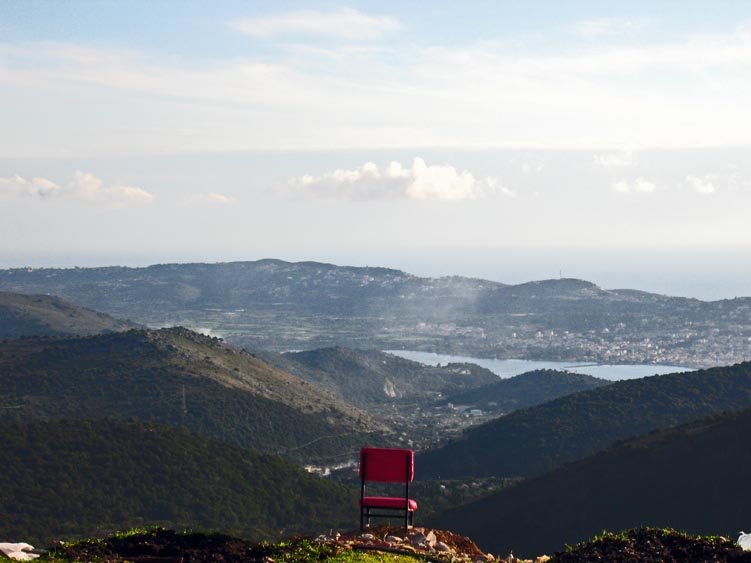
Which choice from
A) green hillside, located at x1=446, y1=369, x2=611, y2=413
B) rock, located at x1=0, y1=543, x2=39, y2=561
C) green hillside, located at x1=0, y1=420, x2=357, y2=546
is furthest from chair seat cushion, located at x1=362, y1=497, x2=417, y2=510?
green hillside, located at x1=446, y1=369, x2=611, y2=413

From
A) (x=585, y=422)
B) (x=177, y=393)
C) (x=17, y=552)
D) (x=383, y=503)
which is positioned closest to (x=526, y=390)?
(x=585, y=422)

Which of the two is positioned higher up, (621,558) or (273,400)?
(621,558)

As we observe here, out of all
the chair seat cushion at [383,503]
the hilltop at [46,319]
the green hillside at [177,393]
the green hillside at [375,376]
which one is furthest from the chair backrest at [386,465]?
the hilltop at [46,319]

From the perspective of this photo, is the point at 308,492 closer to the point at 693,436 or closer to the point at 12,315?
the point at 693,436

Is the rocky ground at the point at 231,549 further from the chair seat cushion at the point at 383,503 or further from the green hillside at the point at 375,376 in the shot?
the green hillside at the point at 375,376

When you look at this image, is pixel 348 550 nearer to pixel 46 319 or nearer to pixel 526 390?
pixel 526 390

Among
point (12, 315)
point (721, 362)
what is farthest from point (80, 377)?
point (721, 362)

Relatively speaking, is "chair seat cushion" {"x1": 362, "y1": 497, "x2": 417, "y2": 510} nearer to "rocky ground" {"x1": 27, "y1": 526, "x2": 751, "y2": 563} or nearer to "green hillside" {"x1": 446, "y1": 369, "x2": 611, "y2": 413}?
"rocky ground" {"x1": 27, "y1": 526, "x2": 751, "y2": 563}
